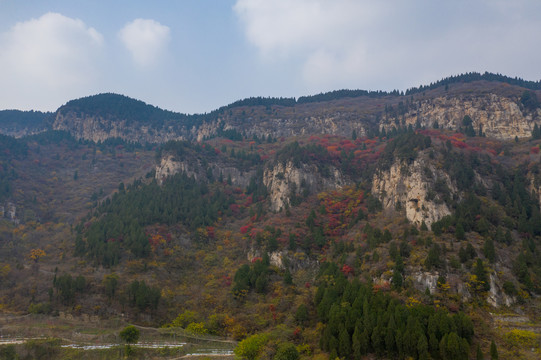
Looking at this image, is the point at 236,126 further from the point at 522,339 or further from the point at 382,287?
the point at 522,339

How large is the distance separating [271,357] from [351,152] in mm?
74242

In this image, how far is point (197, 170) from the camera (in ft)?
380

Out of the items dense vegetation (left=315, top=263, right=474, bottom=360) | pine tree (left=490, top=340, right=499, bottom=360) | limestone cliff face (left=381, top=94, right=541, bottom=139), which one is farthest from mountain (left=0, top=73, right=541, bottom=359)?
pine tree (left=490, top=340, right=499, bottom=360)

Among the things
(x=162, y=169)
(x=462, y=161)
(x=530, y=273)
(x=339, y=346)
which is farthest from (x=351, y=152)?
(x=339, y=346)

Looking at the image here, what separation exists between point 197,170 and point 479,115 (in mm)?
91682

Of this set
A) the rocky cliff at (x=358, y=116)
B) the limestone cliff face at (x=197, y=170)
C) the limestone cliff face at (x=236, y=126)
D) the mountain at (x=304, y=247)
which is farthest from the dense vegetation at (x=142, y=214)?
the rocky cliff at (x=358, y=116)

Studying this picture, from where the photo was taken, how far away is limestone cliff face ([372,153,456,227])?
67.3 m

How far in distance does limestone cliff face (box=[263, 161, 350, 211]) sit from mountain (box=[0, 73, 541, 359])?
0.47 meters

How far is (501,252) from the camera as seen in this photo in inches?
2247

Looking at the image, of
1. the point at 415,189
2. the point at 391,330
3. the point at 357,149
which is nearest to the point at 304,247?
the point at 415,189

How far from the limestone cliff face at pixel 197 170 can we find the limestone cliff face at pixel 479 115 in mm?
62284

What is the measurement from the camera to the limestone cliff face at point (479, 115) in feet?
400

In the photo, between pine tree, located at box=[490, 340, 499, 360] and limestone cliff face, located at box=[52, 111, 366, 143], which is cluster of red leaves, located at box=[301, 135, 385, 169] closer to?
limestone cliff face, located at box=[52, 111, 366, 143]

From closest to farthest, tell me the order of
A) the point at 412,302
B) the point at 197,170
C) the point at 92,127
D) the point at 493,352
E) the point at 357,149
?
1. the point at 493,352
2. the point at 412,302
3. the point at 197,170
4. the point at 357,149
5. the point at 92,127
